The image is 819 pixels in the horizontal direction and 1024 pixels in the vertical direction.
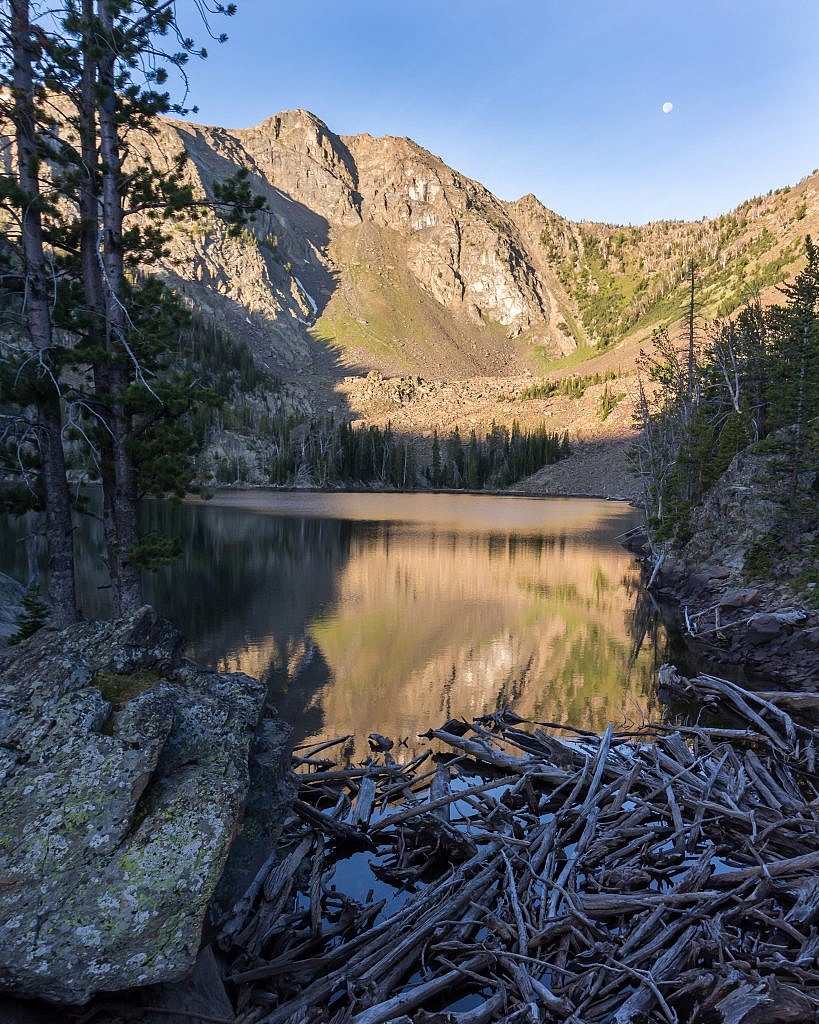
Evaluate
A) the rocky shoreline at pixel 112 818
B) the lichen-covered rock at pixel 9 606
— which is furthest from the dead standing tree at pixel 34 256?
the rocky shoreline at pixel 112 818

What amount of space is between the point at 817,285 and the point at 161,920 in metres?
35.7

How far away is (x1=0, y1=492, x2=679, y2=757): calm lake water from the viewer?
16328mm

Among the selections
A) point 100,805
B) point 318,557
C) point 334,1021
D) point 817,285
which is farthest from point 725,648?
point 318,557

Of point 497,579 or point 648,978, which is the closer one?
point 648,978

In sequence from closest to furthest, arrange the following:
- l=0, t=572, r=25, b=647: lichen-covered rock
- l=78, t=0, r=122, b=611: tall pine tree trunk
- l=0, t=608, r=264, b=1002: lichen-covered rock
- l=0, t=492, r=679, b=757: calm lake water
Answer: l=0, t=608, r=264, b=1002: lichen-covered rock
l=78, t=0, r=122, b=611: tall pine tree trunk
l=0, t=572, r=25, b=647: lichen-covered rock
l=0, t=492, r=679, b=757: calm lake water

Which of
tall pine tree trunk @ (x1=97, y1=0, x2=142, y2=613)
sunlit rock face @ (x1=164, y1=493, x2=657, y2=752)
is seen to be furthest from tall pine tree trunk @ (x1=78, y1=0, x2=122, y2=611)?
sunlit rock face @ (x1=164, y1=493, x2=657, y2=752)

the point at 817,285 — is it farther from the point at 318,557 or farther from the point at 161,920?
the point at 161,920

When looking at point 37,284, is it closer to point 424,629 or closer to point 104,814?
point 104,814

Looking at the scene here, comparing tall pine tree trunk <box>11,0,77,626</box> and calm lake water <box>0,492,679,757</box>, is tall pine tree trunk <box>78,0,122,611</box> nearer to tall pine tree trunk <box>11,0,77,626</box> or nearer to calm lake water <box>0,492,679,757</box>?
tall pine tree trunk <box>11,0,77,626</box>

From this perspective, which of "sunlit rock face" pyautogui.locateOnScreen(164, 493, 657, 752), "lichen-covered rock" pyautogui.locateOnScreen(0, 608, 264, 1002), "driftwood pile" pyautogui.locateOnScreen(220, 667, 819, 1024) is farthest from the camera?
"sunlit rock face" pyautogui.locateOnScreen(164, 493, 657, 752)

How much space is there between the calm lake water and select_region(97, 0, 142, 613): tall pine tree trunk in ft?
10.9

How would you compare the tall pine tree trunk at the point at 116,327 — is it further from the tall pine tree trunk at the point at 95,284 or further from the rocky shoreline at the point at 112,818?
the rocky shoreline at the point at 112,818

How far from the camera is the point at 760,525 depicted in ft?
94.5

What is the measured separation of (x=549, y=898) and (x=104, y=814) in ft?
16.0
